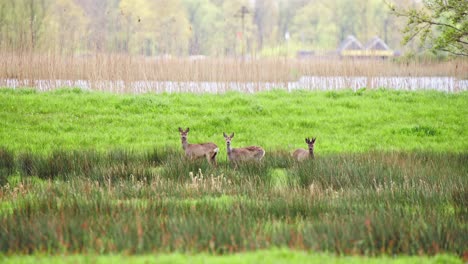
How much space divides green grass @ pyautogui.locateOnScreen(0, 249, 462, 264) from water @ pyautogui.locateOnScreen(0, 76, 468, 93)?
14972 mm

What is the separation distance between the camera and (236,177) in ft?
35.0

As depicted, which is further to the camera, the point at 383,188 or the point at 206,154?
the point at 206,154

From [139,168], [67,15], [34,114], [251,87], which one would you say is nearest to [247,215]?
[139,168]

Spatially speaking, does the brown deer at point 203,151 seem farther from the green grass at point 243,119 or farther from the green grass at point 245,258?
the green grass at point 245,258

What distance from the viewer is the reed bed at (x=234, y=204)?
7.00 meters

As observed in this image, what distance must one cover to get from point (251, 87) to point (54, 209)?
1484 cm

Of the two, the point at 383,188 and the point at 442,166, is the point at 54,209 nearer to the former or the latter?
the point at 383,188

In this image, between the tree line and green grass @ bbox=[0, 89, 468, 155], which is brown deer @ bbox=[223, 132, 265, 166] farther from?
the tree line

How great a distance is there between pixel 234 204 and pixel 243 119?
31.5 ft

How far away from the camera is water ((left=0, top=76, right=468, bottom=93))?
2208cm

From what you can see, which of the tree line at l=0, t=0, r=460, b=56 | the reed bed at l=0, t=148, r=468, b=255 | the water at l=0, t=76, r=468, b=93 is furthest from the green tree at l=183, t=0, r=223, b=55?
the reed bed at l=0, t=148, r=468, b=255

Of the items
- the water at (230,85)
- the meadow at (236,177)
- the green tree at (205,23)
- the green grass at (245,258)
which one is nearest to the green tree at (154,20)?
the green tree at (205,23)

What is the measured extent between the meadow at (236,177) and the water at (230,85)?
5.24 feet

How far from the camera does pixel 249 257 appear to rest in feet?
21.0
